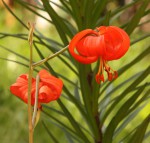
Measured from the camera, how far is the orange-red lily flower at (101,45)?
704mm

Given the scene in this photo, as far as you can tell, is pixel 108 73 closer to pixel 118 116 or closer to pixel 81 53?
pixel 81 53

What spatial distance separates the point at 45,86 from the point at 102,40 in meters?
0.10

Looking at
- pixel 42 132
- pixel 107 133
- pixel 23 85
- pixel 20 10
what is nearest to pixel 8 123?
pixel 42 132

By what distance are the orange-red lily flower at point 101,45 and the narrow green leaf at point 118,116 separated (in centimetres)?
28

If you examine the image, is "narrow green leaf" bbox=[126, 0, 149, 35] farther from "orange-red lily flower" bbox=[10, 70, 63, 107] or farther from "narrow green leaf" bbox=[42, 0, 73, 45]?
"orange-red lily flower" bbox=[10, 70, 63, 107]

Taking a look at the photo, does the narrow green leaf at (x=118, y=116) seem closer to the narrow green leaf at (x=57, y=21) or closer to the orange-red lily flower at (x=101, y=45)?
the narrow green leaf at (x=57, y=21)

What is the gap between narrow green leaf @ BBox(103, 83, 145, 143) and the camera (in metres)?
1.02

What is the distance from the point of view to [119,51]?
0.71m

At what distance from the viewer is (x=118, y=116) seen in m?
1.04

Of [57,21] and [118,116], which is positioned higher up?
[57,21]

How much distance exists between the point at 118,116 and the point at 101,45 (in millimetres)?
342

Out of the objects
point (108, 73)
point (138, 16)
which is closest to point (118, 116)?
point (138, 16)

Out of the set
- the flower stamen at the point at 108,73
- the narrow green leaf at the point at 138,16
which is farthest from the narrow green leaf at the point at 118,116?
the flower stamen at the point at 108,73

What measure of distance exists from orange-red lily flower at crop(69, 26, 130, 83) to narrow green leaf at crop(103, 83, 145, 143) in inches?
10.9
